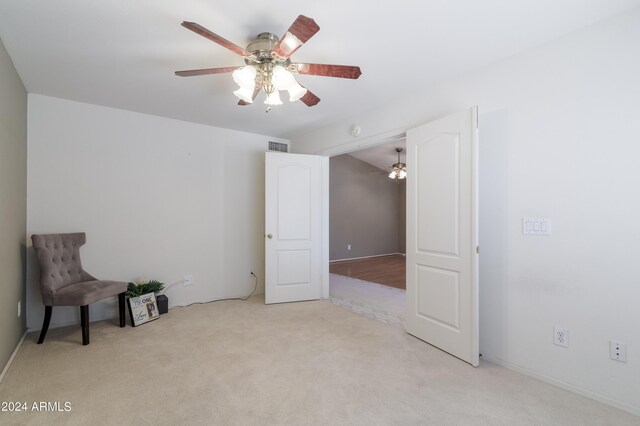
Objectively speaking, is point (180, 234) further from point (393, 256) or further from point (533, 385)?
point (393, 256)

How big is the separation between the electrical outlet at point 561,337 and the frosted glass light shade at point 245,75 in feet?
8.85

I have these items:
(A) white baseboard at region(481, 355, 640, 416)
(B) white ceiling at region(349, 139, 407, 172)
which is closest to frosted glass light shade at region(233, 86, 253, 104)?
(A) white baseboard at region(481, 355, 640, 416)

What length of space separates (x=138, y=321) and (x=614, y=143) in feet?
14.0

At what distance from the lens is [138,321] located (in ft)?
10.0

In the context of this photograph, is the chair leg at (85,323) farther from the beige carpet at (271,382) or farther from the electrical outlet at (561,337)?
the electrical outlet at (561,337)

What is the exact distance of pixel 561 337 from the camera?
2008 mm

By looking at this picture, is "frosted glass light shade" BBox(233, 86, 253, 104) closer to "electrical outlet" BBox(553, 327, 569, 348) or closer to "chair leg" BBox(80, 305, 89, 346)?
"chair leg" BBox(80, 305, 89, 346)

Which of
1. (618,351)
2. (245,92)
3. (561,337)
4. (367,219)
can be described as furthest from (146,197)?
(367,219)

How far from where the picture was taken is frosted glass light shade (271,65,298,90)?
1.84m

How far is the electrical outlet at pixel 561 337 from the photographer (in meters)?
1.98

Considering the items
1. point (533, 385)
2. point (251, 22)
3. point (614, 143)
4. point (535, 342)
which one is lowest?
point (533, 385)

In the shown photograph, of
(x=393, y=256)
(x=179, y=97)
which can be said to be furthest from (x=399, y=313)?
(x=393, y=256)

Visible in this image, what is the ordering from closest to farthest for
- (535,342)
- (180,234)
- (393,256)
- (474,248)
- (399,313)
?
(535,342) < (474,248) < (399,313) < (180,234) < (393,256)

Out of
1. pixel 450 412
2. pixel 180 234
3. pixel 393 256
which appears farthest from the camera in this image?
pixel 393 256
